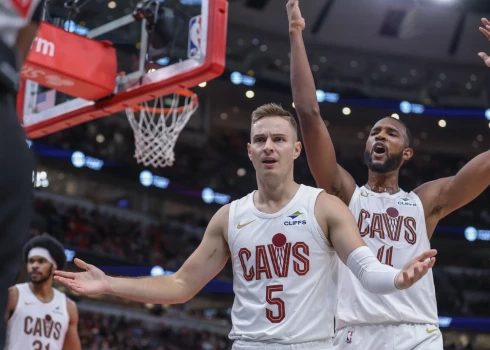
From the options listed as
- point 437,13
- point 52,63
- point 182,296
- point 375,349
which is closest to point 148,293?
point 182,296

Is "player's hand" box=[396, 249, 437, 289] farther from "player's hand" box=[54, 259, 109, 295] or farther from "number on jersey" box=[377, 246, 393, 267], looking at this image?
"player's hand" box=[54, 259, 109, 295]

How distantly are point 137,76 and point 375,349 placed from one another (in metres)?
4.10

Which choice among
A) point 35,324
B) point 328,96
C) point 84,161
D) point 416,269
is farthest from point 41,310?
point 328,96

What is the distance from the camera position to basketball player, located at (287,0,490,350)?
4.70 m

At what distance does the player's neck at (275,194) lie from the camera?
14.2 feet

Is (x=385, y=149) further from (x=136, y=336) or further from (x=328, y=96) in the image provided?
(x=328, y=96)

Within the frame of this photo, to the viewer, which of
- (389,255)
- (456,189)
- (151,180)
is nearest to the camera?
(389,255)

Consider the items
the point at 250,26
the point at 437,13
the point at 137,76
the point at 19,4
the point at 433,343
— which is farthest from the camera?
the point at 250,26

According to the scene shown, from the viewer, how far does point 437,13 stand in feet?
76.7

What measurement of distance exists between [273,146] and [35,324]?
3.44 meters

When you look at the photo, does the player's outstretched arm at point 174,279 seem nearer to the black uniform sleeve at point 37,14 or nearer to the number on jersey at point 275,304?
the number on jersey at point 275,304

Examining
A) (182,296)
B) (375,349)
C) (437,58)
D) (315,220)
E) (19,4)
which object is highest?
(437,58)

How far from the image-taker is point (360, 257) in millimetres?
3797

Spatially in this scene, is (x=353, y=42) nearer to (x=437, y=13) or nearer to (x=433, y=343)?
(x=437, y=13)
